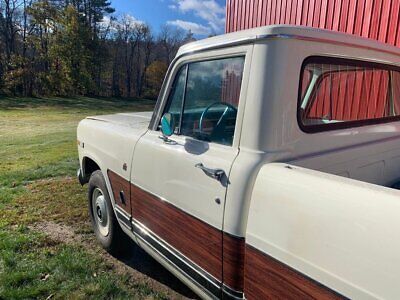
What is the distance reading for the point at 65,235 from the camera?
3969mm

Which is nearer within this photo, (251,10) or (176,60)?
(176,60)

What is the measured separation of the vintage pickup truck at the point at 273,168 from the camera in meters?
1.25

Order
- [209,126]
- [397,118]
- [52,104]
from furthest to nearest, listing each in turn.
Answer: [52,104]
[397,118]
[209,126]

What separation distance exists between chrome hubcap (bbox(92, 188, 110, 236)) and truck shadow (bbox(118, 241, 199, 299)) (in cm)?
33

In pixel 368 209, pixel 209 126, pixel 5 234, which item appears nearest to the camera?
pixel 368 209

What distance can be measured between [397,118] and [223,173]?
177 cm

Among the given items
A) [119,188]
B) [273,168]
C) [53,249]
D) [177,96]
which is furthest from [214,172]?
[53,249]

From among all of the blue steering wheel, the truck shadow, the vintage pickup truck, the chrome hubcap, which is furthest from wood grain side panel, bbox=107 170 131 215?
the blue steering wheel

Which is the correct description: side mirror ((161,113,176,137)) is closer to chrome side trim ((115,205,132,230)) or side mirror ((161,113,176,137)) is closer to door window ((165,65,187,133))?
door window ((165,65,187,133))

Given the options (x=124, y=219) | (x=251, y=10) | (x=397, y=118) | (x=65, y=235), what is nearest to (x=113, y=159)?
(x=124, y=219)

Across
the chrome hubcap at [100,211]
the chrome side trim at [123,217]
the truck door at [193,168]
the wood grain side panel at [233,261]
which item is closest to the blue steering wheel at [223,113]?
the truck door at [193,168]

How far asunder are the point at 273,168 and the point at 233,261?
0.53 metres

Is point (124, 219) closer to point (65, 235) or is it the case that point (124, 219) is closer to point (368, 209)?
point (65, 235)

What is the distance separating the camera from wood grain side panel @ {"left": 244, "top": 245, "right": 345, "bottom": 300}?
1.34 m
